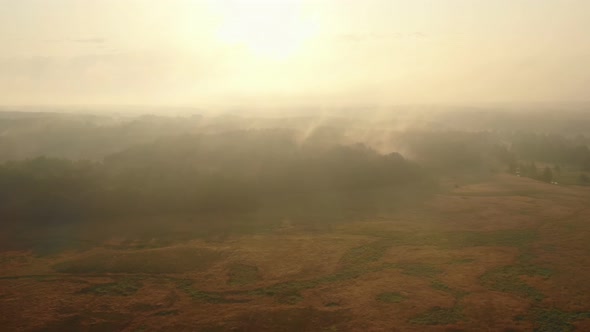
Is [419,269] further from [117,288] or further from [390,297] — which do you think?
[117,288]

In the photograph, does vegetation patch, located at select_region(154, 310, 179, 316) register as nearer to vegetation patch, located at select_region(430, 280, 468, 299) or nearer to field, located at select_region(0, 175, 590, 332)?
field, located at select_region(0, 175, 590, 332)

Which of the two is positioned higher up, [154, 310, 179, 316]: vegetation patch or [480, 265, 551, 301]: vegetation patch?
[154, 310, 179, 316]: vegetation patch

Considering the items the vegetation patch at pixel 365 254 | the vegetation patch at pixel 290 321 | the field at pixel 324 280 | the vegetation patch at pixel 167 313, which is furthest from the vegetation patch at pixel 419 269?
the vegetation patch at pixel 167 313

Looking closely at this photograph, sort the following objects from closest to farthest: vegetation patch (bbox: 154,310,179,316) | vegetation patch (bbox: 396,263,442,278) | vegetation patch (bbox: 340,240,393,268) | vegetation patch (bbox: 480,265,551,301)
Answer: vegetation patch (bbox: 154,310,179,316)
vegetation patch (bbox: 480,265,551,301)
vegetation patch (bbox: 396,263,442,278)
vegetation patch (bbox: 340,240,393,268)

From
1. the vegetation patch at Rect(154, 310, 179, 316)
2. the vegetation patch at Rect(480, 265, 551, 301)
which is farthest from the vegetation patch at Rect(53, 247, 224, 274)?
the vegetation patch at Rect(480, 265, 551, 301)

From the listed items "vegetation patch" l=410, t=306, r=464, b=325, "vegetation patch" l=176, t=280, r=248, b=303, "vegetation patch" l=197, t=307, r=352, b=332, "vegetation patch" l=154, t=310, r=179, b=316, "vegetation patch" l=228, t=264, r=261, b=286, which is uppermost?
"vegetation patch" l=228, t=264, r=261, b=286

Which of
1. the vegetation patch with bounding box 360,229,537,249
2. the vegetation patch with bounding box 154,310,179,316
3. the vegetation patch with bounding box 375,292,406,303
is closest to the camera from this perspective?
the vegetation patch with bounding box 154,310,179,316

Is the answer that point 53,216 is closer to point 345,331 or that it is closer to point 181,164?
point 181,164

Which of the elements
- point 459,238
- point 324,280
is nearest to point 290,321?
point 324,280
